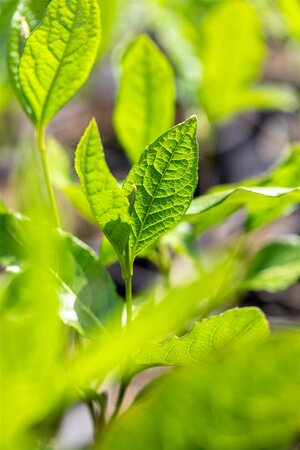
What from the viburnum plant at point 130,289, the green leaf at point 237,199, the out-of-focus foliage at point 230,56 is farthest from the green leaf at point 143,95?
the out-of-focus foliage at point 230,56

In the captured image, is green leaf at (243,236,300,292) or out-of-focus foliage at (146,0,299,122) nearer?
green leaf at (243,236,300,292)

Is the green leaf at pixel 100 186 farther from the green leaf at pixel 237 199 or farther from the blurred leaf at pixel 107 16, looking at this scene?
the blurred leaf at pixel 107 16

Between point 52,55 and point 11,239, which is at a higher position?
point 52,55

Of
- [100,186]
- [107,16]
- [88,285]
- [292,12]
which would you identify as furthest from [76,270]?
[292,12]

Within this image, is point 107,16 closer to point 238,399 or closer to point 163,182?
point 163,182

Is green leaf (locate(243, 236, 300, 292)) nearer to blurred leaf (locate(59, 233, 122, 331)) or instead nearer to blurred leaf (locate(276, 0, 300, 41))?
blurred leaf (locate(59, 233, 122, 331))

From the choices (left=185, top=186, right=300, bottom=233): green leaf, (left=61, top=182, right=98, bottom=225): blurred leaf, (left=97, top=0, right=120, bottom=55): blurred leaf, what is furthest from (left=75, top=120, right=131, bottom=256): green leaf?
(left=97, top=0, right=120, bottom=55): blurred leaf
